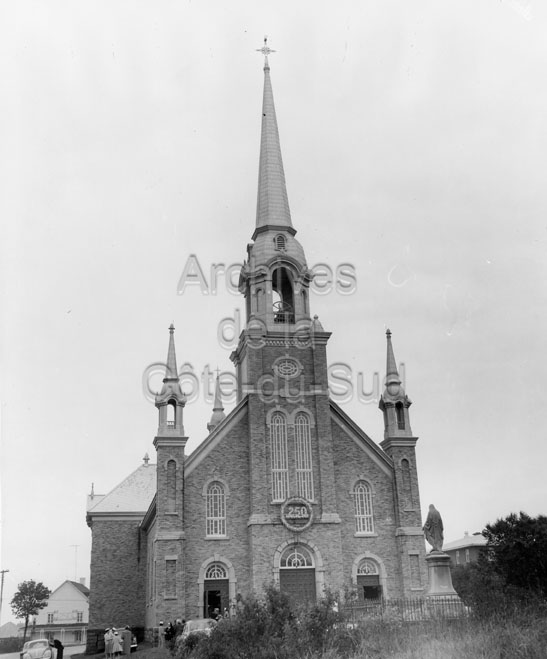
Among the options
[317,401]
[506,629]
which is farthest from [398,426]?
[506,629]

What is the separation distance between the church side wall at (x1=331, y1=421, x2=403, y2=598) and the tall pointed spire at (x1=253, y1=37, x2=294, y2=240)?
13.3 m

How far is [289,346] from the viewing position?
142 feet

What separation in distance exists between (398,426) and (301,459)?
20.6 feet

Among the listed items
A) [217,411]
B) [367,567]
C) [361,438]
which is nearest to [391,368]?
[361,438]

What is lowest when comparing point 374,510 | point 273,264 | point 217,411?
point 374,510

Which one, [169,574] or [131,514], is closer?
[169,574]

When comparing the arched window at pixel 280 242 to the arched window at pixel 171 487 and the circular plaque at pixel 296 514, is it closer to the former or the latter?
the arched window at pixel 171 487

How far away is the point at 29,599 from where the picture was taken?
91.2 m

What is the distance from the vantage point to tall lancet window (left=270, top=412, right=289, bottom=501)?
132ft

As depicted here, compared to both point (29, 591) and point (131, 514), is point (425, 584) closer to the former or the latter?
point (131, 514)

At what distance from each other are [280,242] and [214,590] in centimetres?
1999

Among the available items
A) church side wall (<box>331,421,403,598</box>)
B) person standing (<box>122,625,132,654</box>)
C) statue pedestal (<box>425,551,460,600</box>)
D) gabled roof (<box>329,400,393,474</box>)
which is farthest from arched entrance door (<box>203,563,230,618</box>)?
statue pedestal (<box>425,551,460,600</box>)

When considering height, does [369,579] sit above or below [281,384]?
below

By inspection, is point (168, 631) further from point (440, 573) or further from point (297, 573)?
point (440, 573)
